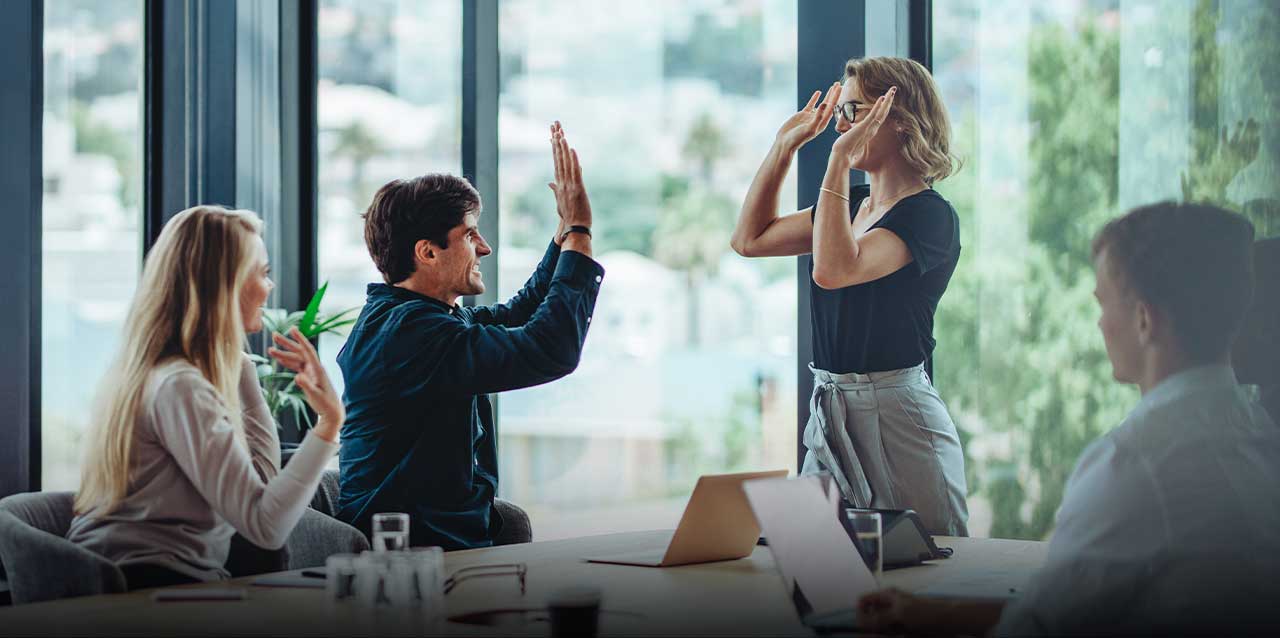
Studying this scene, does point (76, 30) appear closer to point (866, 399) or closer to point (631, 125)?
point (866, 399)

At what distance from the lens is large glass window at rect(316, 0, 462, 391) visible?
15.2 feet

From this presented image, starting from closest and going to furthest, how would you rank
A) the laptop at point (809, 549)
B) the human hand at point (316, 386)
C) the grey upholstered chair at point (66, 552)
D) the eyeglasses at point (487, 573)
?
the laptop at point (809, 549)
the eyeglasses at point (487, 573)
the grey upholstered chair at point (66, 552)
the human hand at point (316, 386)

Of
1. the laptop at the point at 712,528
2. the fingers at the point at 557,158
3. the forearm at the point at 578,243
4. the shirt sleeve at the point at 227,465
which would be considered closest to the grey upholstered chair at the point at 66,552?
the shirt sleeve at the point at 227,465

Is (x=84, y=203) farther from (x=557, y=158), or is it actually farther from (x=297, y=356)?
(x=297, y=356)

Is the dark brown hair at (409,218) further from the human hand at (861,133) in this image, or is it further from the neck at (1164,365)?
the neck at (1164,365)

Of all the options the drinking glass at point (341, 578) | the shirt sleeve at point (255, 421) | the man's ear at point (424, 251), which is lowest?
the drinking glass at point (341, 578)

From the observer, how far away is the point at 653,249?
37.9ft

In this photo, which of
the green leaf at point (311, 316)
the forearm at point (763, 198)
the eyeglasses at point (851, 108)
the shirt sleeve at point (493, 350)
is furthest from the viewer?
the green leaf at point (311, 316)

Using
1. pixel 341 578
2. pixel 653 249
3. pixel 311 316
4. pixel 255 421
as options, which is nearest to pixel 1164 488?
pixel 341 578

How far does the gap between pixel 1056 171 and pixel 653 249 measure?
838cm

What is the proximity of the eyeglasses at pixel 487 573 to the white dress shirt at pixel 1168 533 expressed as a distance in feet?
2.32

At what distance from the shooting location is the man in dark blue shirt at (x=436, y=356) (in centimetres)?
257

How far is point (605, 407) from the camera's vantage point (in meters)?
8.59

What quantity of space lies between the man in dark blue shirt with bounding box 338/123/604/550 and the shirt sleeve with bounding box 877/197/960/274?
0.66m
